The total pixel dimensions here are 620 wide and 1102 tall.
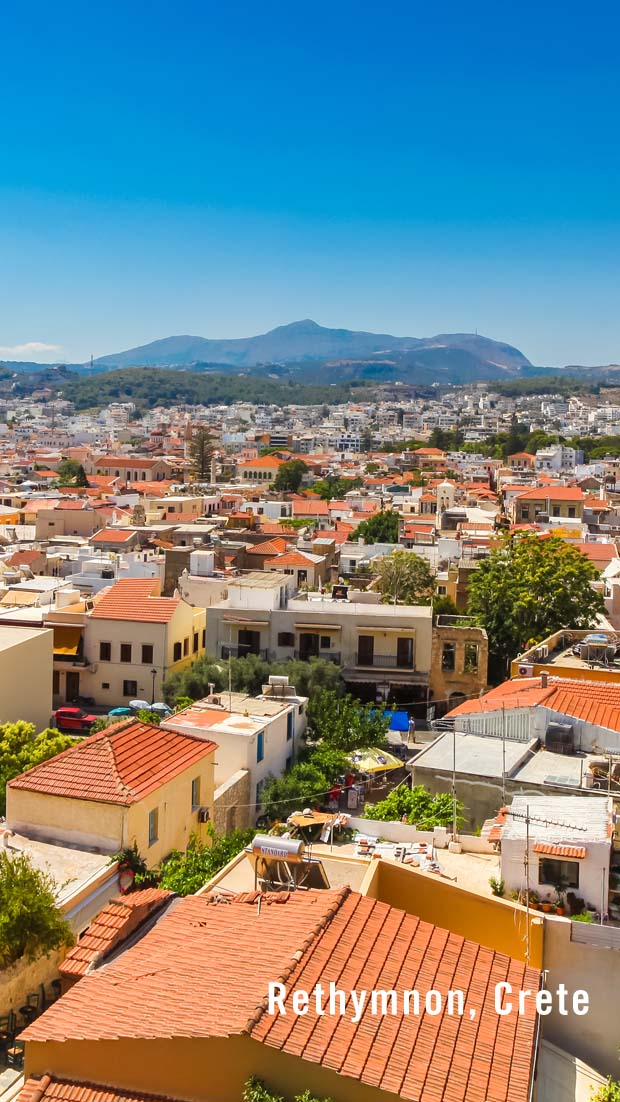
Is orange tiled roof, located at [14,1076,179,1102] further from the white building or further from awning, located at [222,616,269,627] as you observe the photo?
awning, located at [222,616,269,627]

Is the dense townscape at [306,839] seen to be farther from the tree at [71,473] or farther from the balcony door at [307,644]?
the tree at [71,473]

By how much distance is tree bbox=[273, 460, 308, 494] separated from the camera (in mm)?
103250

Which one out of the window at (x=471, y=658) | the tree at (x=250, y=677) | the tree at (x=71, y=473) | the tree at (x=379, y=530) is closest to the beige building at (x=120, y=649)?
the tree at (x=250, y=677)

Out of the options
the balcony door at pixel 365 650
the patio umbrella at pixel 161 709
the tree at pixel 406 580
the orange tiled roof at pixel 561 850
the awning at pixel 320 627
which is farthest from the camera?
the tree at pixel 406 580

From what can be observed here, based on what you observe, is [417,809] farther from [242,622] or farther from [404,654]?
[242,622]

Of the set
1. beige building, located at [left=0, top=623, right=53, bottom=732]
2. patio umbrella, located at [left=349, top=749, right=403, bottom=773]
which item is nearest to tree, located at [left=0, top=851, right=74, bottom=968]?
patio umbrella, located at [left=349, top=749, right=403, bottom=773]

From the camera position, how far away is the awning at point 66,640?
27703 millimetres

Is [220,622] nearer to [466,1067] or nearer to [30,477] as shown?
[466,1067]

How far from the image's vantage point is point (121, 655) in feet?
91.6

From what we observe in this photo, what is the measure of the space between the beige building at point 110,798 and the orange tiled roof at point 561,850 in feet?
17.0

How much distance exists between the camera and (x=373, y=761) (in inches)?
851

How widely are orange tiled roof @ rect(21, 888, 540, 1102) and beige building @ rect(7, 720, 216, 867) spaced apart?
3.22m

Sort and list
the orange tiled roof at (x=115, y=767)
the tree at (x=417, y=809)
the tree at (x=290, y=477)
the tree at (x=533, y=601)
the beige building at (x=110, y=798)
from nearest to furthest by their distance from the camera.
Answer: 1. the beige building at (x=110, y=798)
2. the orange tiled roof at (x=115, y=767)
3. the tree at (x=417, y=809)
4. the tree at (x=533, y=601)
5. the tree at (x=290, y=477)

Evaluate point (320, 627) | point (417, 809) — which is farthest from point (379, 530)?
point (417, 809)
